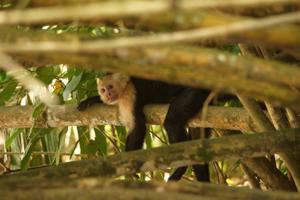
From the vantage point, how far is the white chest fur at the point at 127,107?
3336 mm

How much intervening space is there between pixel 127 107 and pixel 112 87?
271mm

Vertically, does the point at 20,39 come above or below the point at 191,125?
above

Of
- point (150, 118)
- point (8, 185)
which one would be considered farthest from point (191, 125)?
point (8, 185)

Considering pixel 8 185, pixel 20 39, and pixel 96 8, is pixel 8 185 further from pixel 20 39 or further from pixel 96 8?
pixel 96 8

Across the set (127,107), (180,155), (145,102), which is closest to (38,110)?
(127,107)

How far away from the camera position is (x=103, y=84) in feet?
12.3

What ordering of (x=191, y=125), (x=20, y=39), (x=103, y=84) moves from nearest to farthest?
(x=20, y=39)
(x=191, y=125)
(x=103, y=84)

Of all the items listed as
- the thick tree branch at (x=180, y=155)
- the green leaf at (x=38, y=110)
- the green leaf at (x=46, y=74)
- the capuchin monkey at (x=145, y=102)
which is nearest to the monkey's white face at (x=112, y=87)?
the capuchin monkey at (x=145, y=102)

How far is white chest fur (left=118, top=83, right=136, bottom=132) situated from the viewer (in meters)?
3.34

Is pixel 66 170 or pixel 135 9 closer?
pixel 135 9

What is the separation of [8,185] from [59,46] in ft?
2.77

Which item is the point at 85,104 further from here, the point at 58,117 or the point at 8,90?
the point at 8,90

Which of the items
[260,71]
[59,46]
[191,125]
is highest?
[59,46]

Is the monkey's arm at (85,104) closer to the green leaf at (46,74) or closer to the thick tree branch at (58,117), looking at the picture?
the thick tree branch at (58,117)
